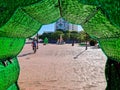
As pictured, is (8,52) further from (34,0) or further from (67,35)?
(67,35)

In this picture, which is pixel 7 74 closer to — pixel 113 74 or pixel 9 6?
pixel 113 74

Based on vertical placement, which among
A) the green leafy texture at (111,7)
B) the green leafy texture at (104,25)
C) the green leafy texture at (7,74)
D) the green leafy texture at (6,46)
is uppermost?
the green leafy texture at (111,7)

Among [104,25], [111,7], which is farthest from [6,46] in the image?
[111,7]

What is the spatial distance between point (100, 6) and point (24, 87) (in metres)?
6.90

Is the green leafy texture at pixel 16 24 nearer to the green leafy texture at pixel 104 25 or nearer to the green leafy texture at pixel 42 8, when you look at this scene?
the green leafy texture at pixel 42 8

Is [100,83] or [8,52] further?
[100,83]

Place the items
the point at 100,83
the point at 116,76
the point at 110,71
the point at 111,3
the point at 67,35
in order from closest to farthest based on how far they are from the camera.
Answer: the point at 111,3 → the point at 116,76 → the point at 110,71 → the point at 100,83 → the point at 67,35

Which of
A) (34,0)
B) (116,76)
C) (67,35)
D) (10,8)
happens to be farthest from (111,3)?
(67,35)

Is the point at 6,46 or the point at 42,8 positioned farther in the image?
the point at 6,46

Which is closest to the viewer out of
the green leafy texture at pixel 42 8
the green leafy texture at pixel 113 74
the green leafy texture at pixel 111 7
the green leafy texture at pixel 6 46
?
the green leafy texture at pixel 111 7

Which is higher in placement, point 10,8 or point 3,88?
point 10,8

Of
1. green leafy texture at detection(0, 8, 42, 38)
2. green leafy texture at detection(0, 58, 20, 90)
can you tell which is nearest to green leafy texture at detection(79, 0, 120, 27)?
green leafy texture at detection(0, 8, 42, 38)

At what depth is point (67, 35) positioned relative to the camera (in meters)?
54.8

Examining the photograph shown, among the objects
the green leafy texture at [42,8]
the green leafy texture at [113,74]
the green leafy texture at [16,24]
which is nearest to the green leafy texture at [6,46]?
the green leafy texture at [16,24]
